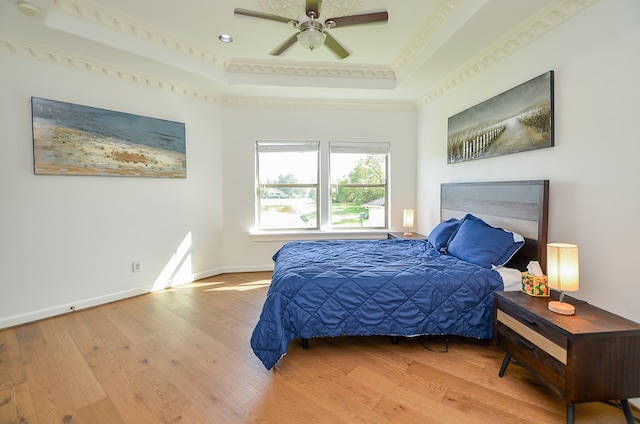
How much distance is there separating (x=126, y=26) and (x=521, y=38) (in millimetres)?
3616

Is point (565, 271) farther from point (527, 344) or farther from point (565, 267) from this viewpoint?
point (527, 344)

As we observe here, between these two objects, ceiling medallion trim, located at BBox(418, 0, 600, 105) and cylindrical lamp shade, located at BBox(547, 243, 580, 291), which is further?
ceiling medallion trim, located at BBox(418, 0, 600, 105)

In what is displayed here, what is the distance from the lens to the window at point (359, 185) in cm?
458

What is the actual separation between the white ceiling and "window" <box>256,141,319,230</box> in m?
0.85

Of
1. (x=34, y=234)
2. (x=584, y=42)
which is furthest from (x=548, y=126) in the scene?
(x=34, y=234)

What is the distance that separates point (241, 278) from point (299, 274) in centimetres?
222

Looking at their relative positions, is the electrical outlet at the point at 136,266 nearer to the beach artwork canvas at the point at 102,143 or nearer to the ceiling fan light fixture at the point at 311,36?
the beach artwork canvas at the point at 102,143

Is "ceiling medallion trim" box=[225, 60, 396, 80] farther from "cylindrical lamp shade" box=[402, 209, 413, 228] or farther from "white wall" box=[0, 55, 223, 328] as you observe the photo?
"cylindrical lamp shade" box=[402, 209, 413, 228]

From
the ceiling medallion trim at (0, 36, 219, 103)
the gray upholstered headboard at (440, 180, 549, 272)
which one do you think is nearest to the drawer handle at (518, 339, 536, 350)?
the gray upholstered headboard at (440, 180, 549, 272)

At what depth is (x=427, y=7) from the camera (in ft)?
8.41

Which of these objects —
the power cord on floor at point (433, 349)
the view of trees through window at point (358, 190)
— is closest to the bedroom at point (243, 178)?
the view of trees through window at point (358, 190)

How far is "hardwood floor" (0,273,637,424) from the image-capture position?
164 centimetres

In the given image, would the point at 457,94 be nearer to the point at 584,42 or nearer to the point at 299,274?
the point at 584,42

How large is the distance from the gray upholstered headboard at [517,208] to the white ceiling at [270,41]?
4.04 ft
